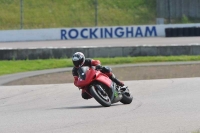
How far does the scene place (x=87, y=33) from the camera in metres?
36.1

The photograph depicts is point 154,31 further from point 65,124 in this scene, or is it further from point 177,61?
point 65,124

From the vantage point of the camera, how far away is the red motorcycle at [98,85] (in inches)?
413

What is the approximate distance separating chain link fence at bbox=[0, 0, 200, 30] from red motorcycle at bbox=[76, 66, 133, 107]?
24363 millimetres

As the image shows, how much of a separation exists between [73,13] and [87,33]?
2094mm

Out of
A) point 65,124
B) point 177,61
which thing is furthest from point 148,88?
point 177,61

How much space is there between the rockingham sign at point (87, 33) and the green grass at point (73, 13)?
1.79 feet

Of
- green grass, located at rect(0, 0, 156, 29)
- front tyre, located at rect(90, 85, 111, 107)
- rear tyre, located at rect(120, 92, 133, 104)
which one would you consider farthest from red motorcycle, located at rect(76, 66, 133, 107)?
green grass, located at rect(0, 0, 156, 29)

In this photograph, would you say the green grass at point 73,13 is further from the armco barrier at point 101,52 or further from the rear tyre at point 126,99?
the rear tyre at point 126,99

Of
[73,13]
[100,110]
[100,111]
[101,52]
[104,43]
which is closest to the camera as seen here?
[100,111]

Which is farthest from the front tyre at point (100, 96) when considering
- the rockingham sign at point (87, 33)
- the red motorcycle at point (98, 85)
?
the rockingham sign at point (87, 33)

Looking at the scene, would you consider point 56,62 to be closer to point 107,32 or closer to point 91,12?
point 107,32

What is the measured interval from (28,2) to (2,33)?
2.84 m

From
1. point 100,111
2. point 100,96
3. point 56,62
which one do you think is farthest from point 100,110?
point 56,62

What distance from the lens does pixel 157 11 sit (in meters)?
38.4
